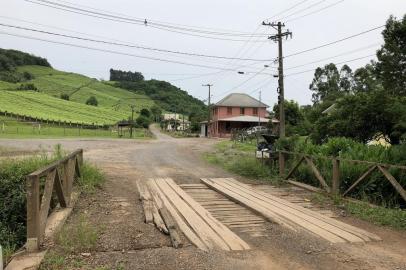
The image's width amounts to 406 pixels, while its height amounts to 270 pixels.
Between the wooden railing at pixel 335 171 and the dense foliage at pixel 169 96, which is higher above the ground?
the dense foliage at pixel 169 96

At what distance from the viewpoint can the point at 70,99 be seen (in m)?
121

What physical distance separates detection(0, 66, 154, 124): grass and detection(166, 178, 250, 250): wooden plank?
71540mm

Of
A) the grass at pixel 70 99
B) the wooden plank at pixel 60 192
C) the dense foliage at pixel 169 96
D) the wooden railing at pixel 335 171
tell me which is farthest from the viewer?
the dense foliage at pixel 169 96

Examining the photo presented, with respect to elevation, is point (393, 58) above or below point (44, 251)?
above

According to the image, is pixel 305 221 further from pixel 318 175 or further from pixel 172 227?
pixel 318 175

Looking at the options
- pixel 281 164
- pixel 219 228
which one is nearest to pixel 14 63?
pixel 281 164

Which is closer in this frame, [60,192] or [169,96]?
[60,192]

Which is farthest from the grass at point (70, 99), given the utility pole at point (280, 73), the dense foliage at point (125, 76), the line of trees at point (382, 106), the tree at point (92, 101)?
the line of trees at point (382, 106)

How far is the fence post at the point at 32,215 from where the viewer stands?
20.7ft

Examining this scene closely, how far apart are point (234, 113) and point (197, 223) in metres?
65.4

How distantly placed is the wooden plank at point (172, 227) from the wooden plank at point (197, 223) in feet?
1.00

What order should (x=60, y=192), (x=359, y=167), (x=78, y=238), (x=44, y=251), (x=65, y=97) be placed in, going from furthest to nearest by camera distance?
(x=65, y=97)
(x=359, y=167)
(x=60, y=192)
(x=78, y=238)
(x=44, y=251)

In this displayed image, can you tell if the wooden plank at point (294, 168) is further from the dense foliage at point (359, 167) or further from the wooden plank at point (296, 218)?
the wooden plank at point (296, 218)

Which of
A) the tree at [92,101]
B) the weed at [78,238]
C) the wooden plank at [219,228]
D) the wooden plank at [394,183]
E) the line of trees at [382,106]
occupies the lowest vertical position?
the wooden plank at [219,228]
